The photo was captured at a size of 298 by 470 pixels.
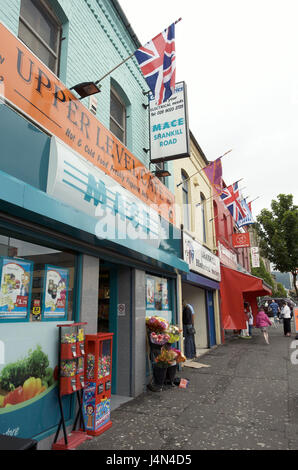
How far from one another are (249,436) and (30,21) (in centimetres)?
720

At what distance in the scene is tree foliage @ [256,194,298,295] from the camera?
24.4m

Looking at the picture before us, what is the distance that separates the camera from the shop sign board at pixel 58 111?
3760 millimetres

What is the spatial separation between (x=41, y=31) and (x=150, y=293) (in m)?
5.89

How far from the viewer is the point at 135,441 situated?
13.0ft

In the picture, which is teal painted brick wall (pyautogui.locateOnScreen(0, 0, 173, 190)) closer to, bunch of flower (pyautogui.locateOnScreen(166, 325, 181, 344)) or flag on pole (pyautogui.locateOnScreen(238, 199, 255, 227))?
bunch of flower (pyautogui.locateOnScreen(166, 325, 181, 344))

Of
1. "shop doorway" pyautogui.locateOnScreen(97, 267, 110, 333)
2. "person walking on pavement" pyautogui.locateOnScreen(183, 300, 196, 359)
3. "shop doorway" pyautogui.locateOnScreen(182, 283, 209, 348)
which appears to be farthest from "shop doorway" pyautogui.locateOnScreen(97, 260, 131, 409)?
"shop doorway" pyautogui.locateOnScreen(182, 283, 209, 348)

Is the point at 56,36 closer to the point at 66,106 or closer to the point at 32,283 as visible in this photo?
the point at 66,106

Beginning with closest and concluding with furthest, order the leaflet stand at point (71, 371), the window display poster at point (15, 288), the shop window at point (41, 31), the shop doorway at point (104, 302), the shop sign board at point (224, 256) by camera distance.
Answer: the window display poster at point (15, 288), the leaflet stand at point (71, 371), the shop window at point (41, 31), the shop doorway at point (104, 302), the shop sign board at point (224, 256)

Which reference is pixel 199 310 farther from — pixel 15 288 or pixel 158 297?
pixel 15 288

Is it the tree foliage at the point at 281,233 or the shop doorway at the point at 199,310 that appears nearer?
the shop doorway at the point at 199,310

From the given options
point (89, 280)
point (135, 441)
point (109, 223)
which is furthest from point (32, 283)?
point (135, 441)

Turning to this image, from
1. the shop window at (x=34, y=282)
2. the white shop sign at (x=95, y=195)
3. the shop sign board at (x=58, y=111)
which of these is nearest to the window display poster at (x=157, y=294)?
the white shop sign at (x=95, y=195)

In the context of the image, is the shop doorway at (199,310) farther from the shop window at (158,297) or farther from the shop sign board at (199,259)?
the shop window at (158,297)

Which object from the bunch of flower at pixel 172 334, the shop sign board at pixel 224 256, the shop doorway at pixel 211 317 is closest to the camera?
the bunch of flower at pixel 172 334
